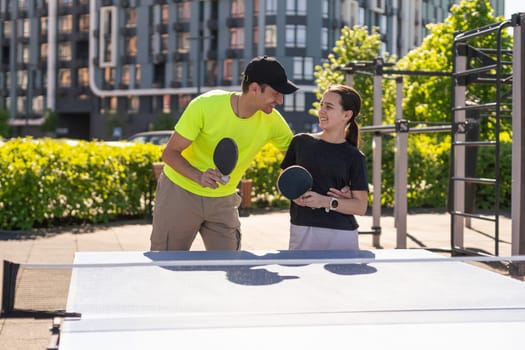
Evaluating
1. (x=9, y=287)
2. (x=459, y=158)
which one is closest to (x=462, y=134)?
(x=459, y=158)

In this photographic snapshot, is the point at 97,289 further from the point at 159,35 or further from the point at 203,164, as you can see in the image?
the point at 159,35

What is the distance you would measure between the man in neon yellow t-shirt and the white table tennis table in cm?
90

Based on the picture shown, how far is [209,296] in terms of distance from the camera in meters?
2.73

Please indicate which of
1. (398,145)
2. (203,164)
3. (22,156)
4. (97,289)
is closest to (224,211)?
(203,164)

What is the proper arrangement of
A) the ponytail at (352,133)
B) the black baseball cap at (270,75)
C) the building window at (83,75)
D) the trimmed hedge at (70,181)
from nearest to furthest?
the black baseball cap at (270,75) < the ponytail at (352,133) < the trimmed hedge at (70,181) < the building window at (83,75)

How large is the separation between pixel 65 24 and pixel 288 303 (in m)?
80.0

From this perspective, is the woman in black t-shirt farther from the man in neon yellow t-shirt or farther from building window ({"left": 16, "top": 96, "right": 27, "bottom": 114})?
building window ({"left": 16, "top": 96, "right": 27, "bottom": 114})

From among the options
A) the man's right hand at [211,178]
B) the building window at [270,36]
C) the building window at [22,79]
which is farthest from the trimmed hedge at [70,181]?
the building window at [22,79]

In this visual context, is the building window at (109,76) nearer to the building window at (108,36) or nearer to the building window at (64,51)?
the building window at (108,36)

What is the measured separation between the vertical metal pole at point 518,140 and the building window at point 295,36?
59.3 meters

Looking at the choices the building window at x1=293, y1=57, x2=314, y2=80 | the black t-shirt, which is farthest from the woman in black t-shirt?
the building window at x1=293, y1=57, x2=314, y2=80

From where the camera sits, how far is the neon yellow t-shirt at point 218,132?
172 inches

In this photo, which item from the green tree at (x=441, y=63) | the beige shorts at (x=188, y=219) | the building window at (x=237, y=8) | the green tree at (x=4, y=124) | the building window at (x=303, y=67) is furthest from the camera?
the green tree at (x=4, y=124)

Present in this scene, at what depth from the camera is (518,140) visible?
7996 millimetres
